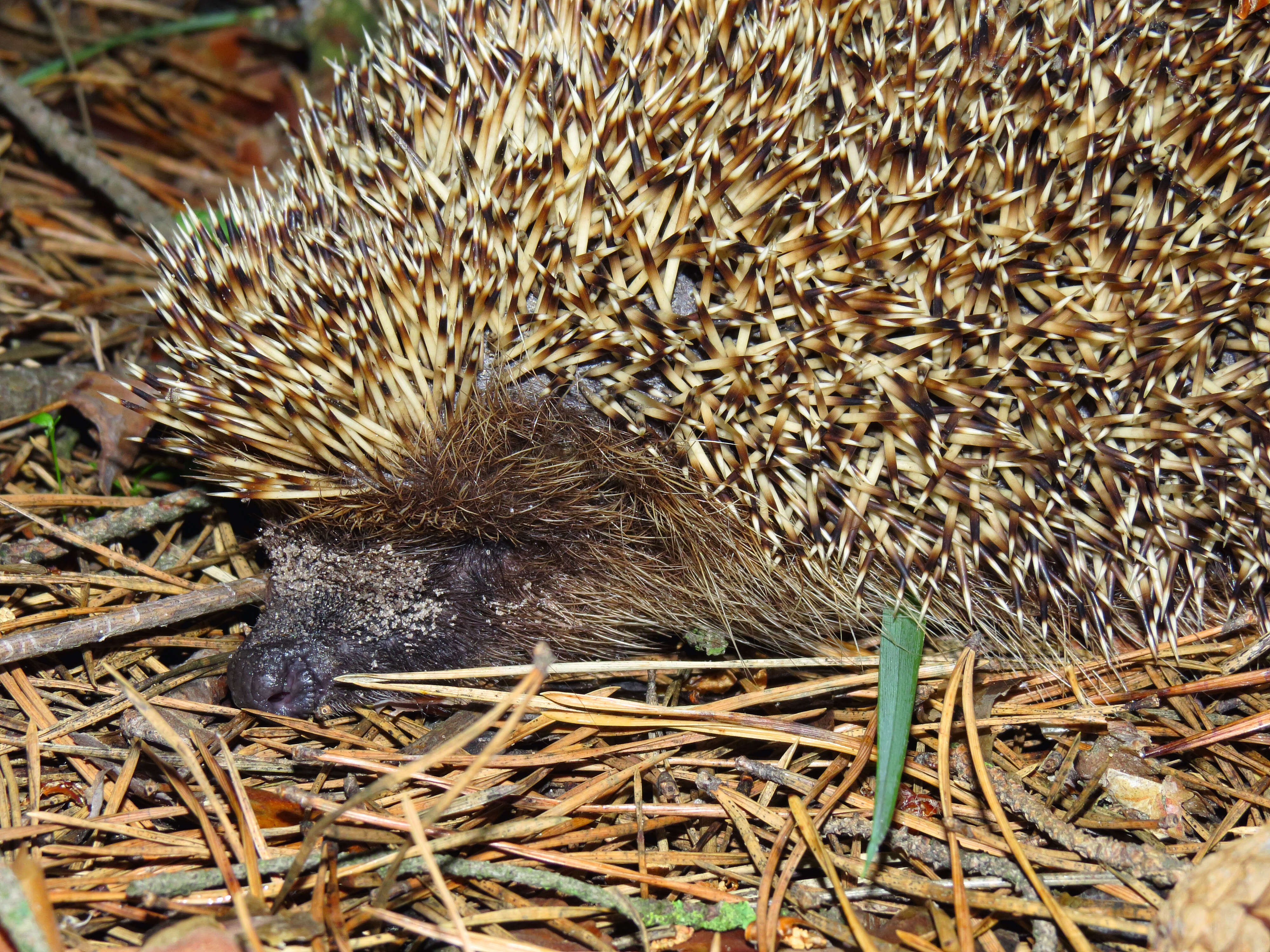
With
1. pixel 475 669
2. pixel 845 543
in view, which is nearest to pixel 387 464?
pixel 475 669

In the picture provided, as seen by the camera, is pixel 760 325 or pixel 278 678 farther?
pixel 278 678

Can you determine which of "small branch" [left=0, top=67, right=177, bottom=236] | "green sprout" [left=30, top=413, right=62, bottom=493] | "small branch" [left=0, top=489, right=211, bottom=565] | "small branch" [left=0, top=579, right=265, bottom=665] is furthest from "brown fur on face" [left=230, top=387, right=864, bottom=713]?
"small branch" [left=0, top=67, right=177, bottom=236]

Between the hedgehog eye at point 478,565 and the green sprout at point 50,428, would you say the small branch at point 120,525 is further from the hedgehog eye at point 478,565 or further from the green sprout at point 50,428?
the hedgehog eye at point 478,565

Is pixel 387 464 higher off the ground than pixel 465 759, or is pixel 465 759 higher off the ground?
pixel 387 464

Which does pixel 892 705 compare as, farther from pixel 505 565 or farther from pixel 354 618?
pixel 354 618

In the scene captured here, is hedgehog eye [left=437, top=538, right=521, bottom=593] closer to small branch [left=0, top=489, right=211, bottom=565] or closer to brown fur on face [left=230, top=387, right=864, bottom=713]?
brown fur on face [left=230, top=387, right=864, bottom=713]

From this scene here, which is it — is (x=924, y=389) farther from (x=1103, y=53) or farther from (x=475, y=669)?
(x=475, y=669)

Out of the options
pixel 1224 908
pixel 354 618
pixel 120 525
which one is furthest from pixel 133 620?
pixel 1224 908
